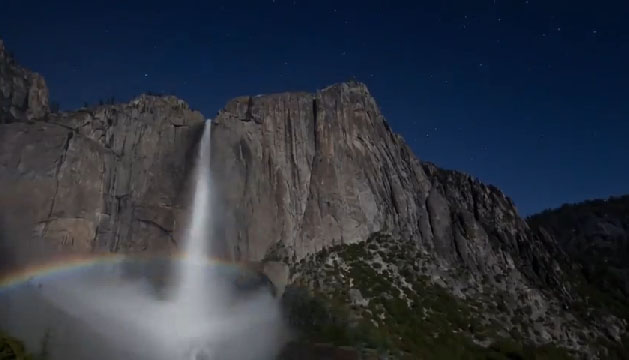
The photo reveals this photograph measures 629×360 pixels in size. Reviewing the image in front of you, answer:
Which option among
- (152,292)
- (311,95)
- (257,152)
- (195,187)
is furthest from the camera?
(311,95)

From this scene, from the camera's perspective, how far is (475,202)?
87438mm

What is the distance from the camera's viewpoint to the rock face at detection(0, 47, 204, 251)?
55.6 metres

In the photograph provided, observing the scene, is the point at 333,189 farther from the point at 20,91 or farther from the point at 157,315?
the point at 20,91

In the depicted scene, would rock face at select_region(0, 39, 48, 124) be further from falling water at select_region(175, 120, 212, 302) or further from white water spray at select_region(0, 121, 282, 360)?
white water spray at select_region(0, 121, 282, 360)

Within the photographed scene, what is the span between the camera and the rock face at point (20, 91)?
79.6 meters

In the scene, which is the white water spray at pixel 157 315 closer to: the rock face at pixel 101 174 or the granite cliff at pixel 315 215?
the granite cliff at pixel 315 215

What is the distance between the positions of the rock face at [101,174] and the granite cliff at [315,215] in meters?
0.14

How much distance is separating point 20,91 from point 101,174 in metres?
33.5

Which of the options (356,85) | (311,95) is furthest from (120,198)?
(356,85)

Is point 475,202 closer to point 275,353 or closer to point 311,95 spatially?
point 311,95

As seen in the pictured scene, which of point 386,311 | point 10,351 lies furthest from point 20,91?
point 386,311

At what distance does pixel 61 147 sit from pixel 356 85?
Result: 3866 cm

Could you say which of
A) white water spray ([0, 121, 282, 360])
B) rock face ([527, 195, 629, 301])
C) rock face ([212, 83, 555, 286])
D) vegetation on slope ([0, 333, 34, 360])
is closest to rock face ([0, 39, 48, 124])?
rock face ([212, 83, 555, 286])

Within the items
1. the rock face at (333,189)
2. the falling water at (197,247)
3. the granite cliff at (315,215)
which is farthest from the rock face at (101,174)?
the rock face at (333,189)
